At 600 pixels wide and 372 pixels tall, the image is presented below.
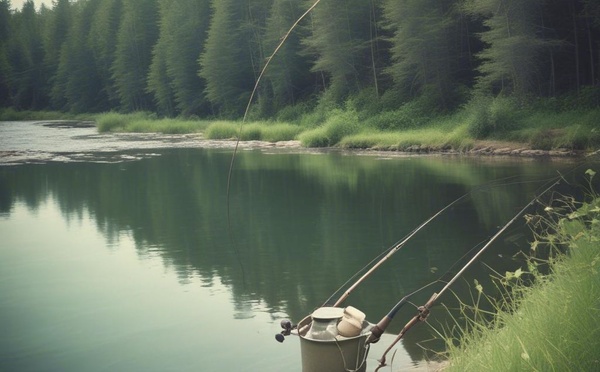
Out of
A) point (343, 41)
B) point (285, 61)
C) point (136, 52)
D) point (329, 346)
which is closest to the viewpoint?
point (329, 346)

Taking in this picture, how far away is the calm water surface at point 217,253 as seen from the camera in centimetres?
741

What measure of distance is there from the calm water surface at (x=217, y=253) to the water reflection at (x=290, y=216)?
0.14ft

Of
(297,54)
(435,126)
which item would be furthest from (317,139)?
(297,54)

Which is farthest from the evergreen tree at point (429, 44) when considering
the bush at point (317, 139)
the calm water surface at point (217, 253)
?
the calm water surface at point (217, 253)

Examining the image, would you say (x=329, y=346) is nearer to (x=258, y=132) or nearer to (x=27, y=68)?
(x=258, y=132)

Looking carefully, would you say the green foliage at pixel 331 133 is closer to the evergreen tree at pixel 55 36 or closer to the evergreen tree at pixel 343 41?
the evergreen tree at pixel 343 41

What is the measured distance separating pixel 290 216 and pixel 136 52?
53424 millimetres

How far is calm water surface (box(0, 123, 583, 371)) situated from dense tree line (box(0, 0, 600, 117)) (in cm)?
710

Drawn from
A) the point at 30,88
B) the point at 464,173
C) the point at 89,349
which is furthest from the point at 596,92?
the point at 30,88

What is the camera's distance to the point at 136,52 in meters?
64.9

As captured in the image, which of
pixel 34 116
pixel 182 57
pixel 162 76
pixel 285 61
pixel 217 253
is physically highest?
pixel 182 57

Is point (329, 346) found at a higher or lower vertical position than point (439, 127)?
lower

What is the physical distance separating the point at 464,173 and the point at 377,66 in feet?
64.1

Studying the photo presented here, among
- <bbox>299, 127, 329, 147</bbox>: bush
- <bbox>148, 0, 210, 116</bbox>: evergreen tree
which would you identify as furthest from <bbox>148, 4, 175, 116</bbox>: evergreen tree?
<bbox>299, 127, 329, 147</bbox>: bush
